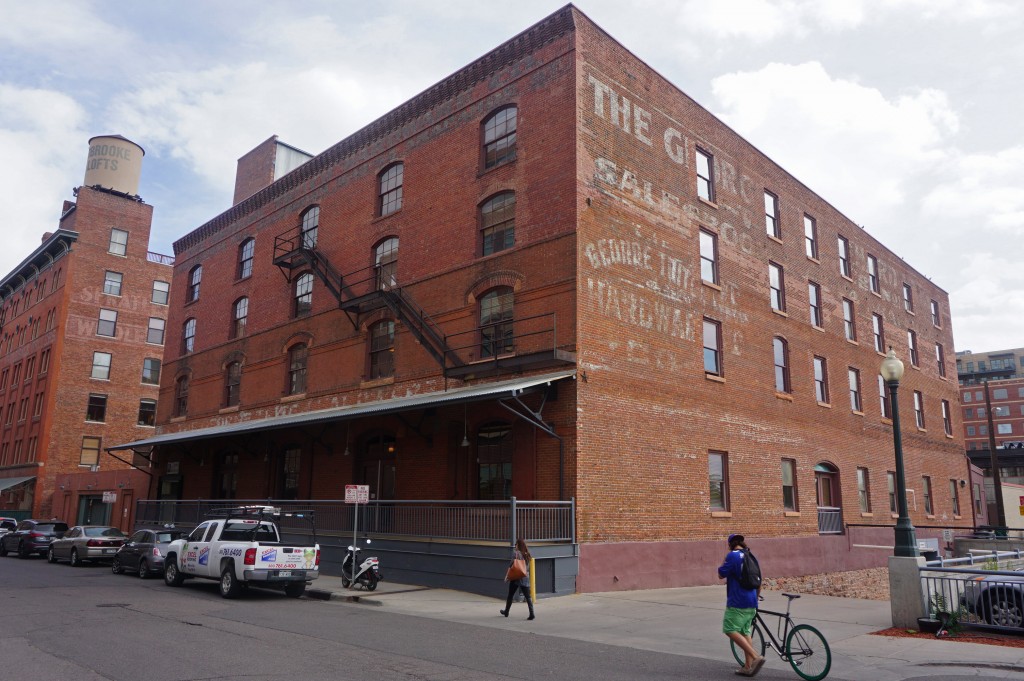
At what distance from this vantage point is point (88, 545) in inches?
991

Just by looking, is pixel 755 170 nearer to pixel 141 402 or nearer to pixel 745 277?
pixel 745 277

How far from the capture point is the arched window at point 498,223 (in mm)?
21781

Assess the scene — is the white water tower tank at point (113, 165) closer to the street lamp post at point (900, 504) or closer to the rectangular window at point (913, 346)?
the rectangular window at point (913, 346)

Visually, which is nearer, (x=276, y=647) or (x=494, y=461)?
(x=276, y=647)

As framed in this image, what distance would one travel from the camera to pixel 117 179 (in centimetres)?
5697

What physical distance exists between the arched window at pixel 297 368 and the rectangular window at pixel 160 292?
3265 cm

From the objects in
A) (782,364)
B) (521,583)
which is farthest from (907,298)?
(521,583)

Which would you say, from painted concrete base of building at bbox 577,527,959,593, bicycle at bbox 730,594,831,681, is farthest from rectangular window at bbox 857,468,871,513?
bicycle at bbox 730,594,831,681

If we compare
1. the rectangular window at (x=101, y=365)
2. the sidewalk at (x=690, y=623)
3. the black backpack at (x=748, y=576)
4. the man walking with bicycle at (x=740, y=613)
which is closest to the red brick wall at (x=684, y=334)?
the sidewalk at (x=690, y=623)

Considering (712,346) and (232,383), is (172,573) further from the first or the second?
(712,346)

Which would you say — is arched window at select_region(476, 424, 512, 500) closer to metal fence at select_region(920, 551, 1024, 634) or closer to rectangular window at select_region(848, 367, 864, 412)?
metal fence at select_region(920, 551, 1024, 634)

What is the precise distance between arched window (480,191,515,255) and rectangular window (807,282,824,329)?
46.0ft

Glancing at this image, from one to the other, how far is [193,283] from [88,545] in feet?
51.3

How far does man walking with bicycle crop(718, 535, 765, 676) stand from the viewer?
9.37 meters
